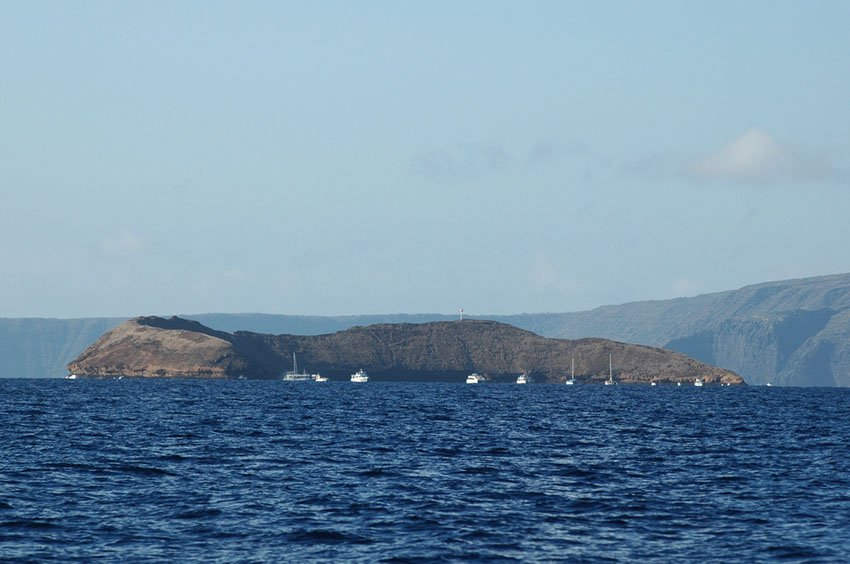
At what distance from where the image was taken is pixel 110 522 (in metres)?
39.5

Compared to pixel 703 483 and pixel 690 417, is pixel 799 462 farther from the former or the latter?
pixel 690 417

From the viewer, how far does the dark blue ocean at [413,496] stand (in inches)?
1409

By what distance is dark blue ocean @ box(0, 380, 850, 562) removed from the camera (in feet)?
117

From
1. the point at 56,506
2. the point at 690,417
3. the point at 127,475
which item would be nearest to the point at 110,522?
the point at 56,506

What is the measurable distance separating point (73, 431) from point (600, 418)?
55.2 m

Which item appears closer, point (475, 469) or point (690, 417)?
point (475, 469)

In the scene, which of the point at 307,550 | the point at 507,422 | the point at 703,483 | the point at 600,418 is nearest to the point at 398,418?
the point at 507,422

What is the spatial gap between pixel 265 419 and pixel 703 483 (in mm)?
55135

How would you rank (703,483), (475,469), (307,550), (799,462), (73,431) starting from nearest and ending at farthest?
(307,550)
(703,483)
(475,469)
(799,462)
(73,431)

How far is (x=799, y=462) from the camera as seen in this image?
62.9m

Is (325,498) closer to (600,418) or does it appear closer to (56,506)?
(56,506)

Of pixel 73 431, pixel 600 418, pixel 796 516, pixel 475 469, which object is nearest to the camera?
pixel 796 516

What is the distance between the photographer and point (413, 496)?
1823 inches

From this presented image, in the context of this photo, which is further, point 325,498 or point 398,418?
point 398,418
